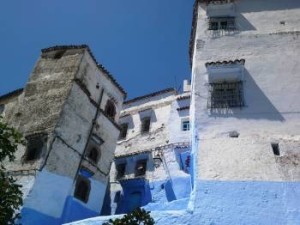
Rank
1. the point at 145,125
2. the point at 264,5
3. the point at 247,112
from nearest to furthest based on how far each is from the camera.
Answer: the point at 247,112 → the point at 264,5 → the point at 145,125

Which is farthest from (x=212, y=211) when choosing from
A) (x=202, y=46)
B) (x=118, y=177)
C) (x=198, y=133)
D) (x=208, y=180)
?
(x=118, y=177)

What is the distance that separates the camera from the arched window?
23366mm

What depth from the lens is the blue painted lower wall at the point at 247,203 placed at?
11.8 metres

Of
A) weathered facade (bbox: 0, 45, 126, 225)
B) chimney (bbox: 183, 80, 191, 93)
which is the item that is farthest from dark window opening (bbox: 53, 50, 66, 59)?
chimney (bbox: 183, 80, 191, 93)

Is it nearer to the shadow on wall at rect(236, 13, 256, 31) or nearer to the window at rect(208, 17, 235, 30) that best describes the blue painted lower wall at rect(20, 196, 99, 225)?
the window at rect(208, 17, 235, 30)

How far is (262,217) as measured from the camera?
465 inches

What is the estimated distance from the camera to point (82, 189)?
19688 mm

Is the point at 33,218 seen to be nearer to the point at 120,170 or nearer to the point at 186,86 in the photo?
the point at 120,170

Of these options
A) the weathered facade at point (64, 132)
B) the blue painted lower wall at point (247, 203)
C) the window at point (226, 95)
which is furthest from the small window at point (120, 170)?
the blue painted lower wall at point (247, 203)

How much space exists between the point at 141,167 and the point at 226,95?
1162 centimetres

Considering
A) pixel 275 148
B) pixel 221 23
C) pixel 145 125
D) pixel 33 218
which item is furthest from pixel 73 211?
pixel 221 23

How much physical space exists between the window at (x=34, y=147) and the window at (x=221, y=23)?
10148 millimetres

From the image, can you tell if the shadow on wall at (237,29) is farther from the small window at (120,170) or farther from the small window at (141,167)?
the small window at (120,170)

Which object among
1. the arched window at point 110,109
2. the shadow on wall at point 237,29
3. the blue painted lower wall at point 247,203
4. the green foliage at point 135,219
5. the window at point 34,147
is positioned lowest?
the green foliage at point 135,219
